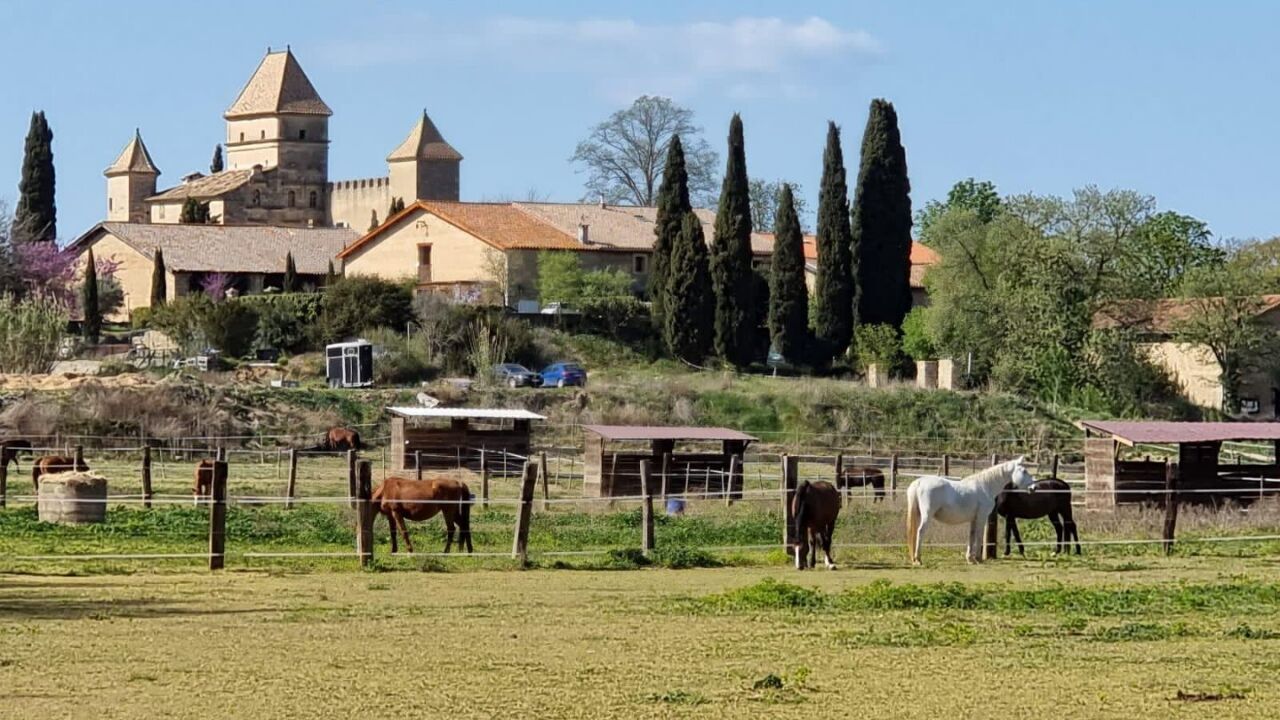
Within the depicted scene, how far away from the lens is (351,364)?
228 ft

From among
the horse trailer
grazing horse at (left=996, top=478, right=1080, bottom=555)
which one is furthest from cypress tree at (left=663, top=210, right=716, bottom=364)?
grazing horse at (left=996, top=478, right=1080, bottom=555)

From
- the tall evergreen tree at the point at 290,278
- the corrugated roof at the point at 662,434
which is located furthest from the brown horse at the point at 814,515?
the tall evergreen tree at the point at 290,278

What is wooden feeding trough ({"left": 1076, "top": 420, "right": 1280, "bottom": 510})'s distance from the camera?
35.4 meters

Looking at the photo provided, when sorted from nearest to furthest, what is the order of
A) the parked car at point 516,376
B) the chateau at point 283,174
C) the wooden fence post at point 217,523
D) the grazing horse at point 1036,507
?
1. the wooden fence post at point 217,523
2. the grazing horse at point 1036,507
3. the parked car at point 516,376
4. the chateau at point 283,174

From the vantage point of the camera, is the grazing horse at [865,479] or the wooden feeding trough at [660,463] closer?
the wooden feeding trough at [660,463]

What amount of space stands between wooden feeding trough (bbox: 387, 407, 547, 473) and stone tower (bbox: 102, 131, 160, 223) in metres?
105

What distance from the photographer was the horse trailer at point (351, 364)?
6875cm

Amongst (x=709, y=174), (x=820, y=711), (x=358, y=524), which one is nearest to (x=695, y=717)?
(x=820, y=711)

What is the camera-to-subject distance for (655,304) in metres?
80.8

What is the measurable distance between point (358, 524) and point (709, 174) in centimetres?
10446

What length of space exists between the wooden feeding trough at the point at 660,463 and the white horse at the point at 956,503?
Result: 13776mm

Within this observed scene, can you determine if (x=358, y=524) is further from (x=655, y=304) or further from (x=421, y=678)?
(x=655, y=304)

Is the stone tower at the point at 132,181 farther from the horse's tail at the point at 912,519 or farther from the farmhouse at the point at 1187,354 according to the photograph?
the horse's tail at the point at 912,519

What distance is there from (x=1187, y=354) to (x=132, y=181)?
92.6m
